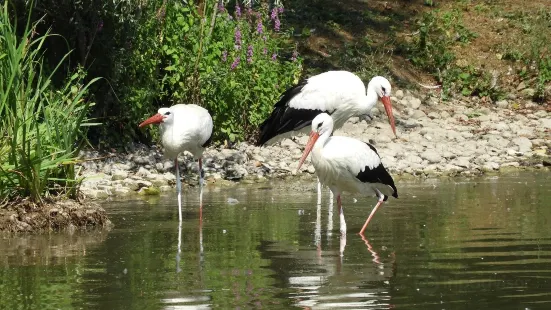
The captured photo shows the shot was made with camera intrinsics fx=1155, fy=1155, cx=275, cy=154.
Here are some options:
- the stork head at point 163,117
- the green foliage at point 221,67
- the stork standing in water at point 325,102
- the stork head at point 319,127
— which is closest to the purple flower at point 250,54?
the green foliage at point 221,67

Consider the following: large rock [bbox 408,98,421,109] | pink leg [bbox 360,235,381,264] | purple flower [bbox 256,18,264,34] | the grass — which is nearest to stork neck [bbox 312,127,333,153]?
pink leg [bbox 360,235,381,264]

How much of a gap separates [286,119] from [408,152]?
3.38 meters

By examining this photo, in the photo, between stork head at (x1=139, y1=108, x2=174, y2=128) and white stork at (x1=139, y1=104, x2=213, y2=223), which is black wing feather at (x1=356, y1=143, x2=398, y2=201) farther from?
stork head at (x1=139, y1=108, x2=174, y2=128)

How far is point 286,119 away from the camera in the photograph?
14602 mm

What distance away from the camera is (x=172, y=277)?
28.5ft

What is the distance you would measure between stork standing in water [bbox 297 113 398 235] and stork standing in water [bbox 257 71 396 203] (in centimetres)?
256

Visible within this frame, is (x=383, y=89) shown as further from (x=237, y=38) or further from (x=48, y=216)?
(x=48, y=216)

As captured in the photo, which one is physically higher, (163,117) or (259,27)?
(259,27)

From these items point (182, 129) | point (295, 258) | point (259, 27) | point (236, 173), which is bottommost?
point (295, 258)

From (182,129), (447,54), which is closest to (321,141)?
(182,129)

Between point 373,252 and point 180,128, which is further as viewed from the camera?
point 180,128

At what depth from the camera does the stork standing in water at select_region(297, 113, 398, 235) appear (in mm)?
11000

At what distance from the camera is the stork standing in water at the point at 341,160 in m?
11.0

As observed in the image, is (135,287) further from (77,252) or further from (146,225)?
(146,225)
